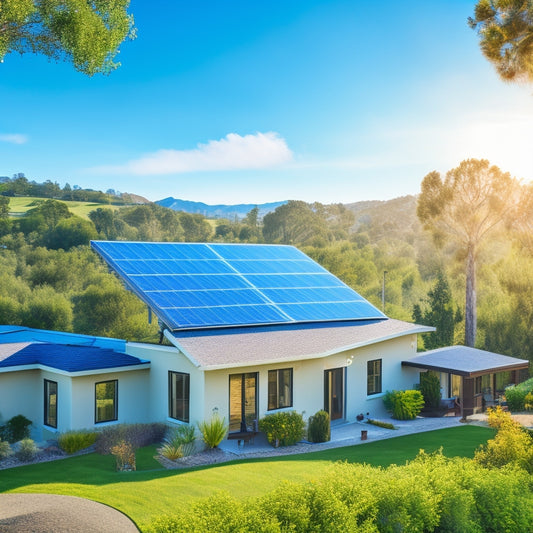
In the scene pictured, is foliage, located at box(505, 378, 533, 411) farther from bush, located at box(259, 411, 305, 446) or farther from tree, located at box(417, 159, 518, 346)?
tree, located at box(417, 159, 518, 346)

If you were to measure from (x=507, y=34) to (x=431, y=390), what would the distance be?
13.0 metres

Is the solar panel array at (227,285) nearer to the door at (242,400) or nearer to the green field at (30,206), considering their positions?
the door at (242,400)

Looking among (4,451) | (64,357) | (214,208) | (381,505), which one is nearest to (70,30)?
(381,505)

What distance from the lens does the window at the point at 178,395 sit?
690 inches

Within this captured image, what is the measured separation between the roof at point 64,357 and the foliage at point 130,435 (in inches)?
73.5

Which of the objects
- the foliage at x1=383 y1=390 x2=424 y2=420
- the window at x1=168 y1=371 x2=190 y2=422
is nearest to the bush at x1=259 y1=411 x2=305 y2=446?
the window at x1=168 y1=371 x2=190 y2=422

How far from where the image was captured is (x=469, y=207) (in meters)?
37.2

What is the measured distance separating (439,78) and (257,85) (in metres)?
16.5

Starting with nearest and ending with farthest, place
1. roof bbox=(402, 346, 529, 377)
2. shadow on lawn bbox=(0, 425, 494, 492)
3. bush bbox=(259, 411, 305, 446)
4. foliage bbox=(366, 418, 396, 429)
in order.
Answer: shadow on lawn bbox=(0, 425, 494, 492)
bush bbox=(259, 411, 305, 446)
foliage bbox=(366, 418, 396, 429)
roof bbox=(402, 346, 529, 377)

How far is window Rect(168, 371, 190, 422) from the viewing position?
1753 cm

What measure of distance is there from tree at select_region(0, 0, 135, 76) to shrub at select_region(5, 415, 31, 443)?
11691 millimetres

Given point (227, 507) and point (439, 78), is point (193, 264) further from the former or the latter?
point (439, 78)

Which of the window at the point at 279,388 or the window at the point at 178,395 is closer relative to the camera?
the window at the point at 178,395

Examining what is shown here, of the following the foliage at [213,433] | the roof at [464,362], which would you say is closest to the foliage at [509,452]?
the foliage at [213,433]
